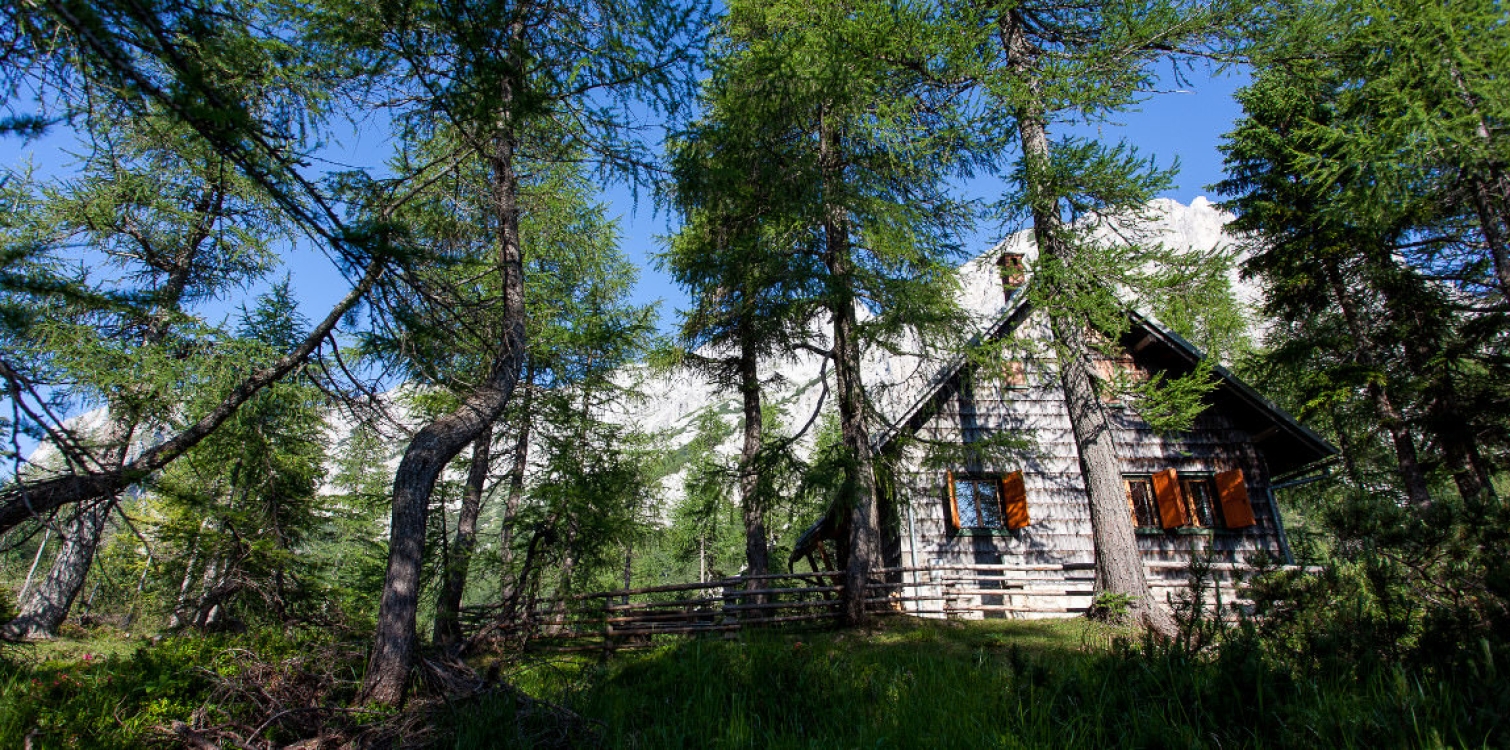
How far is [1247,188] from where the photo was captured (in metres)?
16.5

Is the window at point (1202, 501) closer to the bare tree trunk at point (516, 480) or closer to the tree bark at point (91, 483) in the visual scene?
the bare tree trunk at point (516, 480)

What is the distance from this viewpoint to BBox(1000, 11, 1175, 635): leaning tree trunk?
919cm

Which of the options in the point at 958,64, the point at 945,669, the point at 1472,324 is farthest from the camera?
the point at 1472,324

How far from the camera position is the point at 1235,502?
13594mm

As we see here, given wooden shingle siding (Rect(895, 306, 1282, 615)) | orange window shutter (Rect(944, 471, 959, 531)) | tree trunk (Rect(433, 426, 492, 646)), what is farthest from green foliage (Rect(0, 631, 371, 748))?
orange window shutter (Rect(944, 471, 959, 531))

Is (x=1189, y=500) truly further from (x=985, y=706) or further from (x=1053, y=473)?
(x=985, y=706)

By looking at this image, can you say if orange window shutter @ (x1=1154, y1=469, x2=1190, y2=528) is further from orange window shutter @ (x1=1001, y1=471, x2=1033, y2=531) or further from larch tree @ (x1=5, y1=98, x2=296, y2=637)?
larch tree @ (x1=5, y1=98, x2=296, y2=637)

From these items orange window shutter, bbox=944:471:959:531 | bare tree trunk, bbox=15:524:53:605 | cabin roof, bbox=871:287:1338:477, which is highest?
cabin roof, bbox=871:287:1338:477

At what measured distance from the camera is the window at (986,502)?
13.3 metres

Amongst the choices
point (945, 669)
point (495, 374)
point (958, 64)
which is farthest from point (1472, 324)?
point (495, 374)

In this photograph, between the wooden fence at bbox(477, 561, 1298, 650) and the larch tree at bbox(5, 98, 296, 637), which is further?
the wooden fence at bbox(477, 561, 1298, 650)

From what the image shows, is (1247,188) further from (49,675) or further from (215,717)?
(49,675)

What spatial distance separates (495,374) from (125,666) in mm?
3653

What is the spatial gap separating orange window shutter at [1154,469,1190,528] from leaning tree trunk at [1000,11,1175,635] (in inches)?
191
